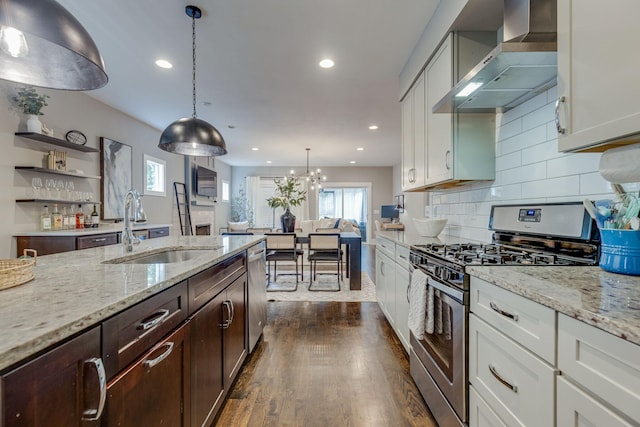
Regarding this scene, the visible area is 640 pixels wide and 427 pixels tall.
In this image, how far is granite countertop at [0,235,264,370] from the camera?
1.91ft

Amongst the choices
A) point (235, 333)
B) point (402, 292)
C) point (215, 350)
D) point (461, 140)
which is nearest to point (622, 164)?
point (461, 140)

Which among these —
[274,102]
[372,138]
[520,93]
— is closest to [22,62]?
[520,93]

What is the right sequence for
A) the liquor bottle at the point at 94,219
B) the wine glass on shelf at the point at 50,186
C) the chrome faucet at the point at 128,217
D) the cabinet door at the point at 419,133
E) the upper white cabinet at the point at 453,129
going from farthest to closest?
the liquor bottle at the point at 94,219 < the wine glass on shelf at the point at 50,186 < the cabinet door at the point at 419,133 < the upper white cabinet at the point at 453,129 < the chrome faucet at the point at 128,217

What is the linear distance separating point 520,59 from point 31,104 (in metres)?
4.16

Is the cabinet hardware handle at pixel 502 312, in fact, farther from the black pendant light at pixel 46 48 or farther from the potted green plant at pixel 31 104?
the potted green plant at pixel 31 104

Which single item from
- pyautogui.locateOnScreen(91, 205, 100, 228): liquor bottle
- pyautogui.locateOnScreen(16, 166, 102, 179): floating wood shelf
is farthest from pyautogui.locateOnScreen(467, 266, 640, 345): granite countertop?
pyautogui.locateOnScreen(91, 205, 100, 228): liquor bottle

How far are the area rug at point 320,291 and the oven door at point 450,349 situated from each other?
222 centimetres

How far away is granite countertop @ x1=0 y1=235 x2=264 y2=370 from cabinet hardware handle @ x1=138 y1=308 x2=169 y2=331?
82 millimetres

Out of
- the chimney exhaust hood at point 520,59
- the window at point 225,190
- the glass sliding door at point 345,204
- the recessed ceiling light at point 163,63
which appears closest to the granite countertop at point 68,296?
the chimney exhaust hood at point 520,59

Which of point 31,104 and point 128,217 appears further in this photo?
point 31,104

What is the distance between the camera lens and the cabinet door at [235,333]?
1.68m

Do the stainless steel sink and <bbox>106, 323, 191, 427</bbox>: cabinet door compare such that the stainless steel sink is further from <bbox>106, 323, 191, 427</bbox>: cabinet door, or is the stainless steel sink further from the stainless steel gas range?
the stainless steel gas range

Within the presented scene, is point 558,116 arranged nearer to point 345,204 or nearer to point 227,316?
point 227,316

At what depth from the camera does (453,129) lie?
206 centimetres
